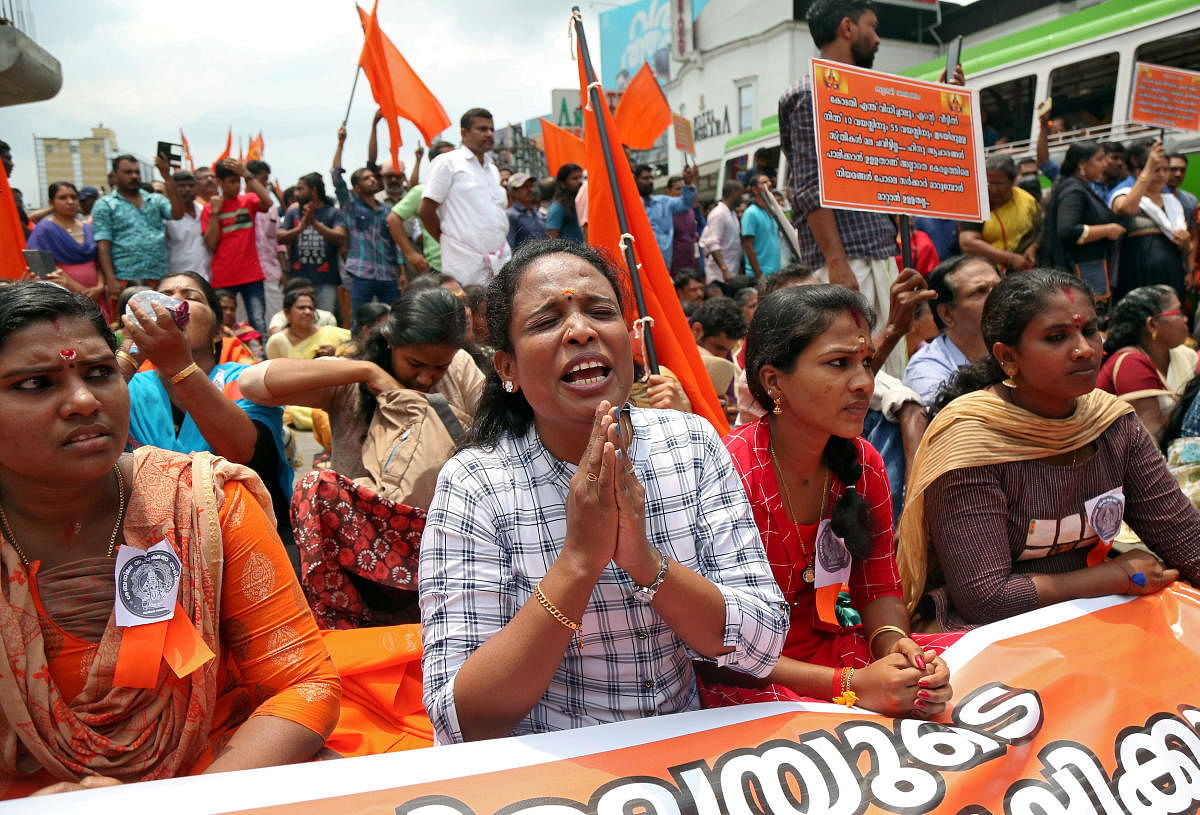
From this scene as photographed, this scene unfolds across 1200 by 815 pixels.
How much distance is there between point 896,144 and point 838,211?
2.41 ft

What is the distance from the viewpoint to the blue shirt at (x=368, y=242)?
25.4 feet

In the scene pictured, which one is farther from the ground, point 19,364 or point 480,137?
point 480,137

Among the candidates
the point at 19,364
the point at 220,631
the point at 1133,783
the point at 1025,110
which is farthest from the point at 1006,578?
the point at 1025,110

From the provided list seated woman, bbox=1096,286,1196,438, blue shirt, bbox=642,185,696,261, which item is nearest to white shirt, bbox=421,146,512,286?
blue shirt, bbox=642,185,696,261

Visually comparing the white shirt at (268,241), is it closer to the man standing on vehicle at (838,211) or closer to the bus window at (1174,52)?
the man standing on vehicle at (838,211)

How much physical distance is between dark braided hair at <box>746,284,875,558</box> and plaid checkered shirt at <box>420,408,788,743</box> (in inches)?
18.9

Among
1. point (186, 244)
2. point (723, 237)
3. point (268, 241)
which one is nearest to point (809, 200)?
point (723, 237)

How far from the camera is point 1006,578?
8.06ft

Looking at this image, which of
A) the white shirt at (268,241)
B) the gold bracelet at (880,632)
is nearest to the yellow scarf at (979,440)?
the gold bracelet at (880,632)

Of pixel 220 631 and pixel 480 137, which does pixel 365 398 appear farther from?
pixel 480 137

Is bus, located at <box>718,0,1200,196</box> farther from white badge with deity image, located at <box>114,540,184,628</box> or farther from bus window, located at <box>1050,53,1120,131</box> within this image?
white badge with deity image, located at <box>114,540,184,628</box>

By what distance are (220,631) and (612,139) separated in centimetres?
236

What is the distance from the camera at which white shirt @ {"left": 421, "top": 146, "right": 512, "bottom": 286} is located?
20.6ft

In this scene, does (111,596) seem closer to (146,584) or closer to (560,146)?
(146,584)
